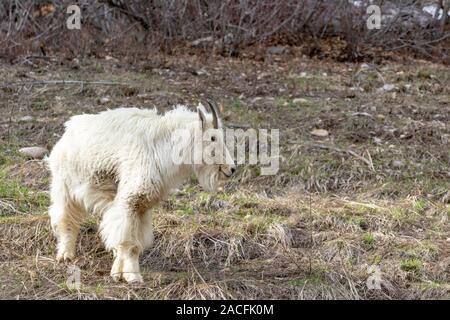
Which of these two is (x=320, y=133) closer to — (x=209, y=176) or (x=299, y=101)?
(x=299, y=101)

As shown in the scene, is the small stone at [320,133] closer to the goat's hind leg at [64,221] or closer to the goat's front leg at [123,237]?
the goat's hind leg at [64,221]

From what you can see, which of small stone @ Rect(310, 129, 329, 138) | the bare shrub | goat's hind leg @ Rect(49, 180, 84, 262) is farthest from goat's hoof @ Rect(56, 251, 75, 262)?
the bare shrub

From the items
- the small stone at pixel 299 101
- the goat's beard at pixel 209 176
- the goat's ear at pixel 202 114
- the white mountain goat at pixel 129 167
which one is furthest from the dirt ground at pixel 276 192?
the goat's ear at pixel 202 114

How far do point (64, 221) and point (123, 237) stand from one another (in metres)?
0.78

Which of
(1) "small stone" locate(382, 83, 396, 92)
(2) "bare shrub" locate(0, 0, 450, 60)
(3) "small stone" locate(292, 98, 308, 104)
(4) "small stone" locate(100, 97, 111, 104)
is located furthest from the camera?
(2) "bare shrub" locate(0, 0, 450, 60)

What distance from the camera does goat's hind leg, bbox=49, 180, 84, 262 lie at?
5.92 m

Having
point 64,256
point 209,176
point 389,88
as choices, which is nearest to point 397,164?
point 389,88

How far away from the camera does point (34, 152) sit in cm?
833

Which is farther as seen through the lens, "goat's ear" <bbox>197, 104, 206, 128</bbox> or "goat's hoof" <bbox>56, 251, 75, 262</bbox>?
"goat's hoof" <bbox>56, 251, 75, 262</bbox>

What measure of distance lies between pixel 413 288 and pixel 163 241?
83.8 inches

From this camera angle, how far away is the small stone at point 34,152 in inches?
326

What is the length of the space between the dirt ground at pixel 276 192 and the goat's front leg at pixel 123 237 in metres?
0.14

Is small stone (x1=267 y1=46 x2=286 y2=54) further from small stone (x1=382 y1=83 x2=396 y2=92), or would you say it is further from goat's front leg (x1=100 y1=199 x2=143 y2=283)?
goat's front leg (x1=100 y1=199 x2=143 y2=283)

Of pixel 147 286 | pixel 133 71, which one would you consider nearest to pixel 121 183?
pixel 147 286
